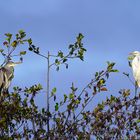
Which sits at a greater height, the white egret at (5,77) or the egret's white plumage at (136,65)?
the egret's white plumage at (136,65)

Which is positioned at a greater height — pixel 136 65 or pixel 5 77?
pixel 136 65

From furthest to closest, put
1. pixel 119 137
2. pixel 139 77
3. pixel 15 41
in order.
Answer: pixel 139 77 < pixel 119 137 < pixel 15 41

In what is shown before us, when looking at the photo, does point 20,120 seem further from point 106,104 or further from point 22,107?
point 106,104

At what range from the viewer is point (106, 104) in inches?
193

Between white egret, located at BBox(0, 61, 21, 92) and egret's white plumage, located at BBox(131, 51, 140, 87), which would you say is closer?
white egret, located at BBox(0, 61, 21, 92)

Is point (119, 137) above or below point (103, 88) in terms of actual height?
below

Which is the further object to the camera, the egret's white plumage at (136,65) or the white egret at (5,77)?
the egret's white plumage at (136,65)

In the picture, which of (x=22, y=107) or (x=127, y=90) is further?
(x=127, y=90)

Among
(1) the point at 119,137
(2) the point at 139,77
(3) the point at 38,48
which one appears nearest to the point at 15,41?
(3) the point at 38,48

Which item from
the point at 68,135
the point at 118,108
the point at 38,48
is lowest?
the point at 68,135

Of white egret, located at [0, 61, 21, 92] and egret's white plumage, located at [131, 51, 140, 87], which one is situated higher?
egret's white plumage, located at [131, 51, 140, 87]

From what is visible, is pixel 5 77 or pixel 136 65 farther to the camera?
pixel 136 65

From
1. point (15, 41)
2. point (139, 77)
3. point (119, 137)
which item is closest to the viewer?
point (15, 41)

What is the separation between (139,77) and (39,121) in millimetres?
2247
